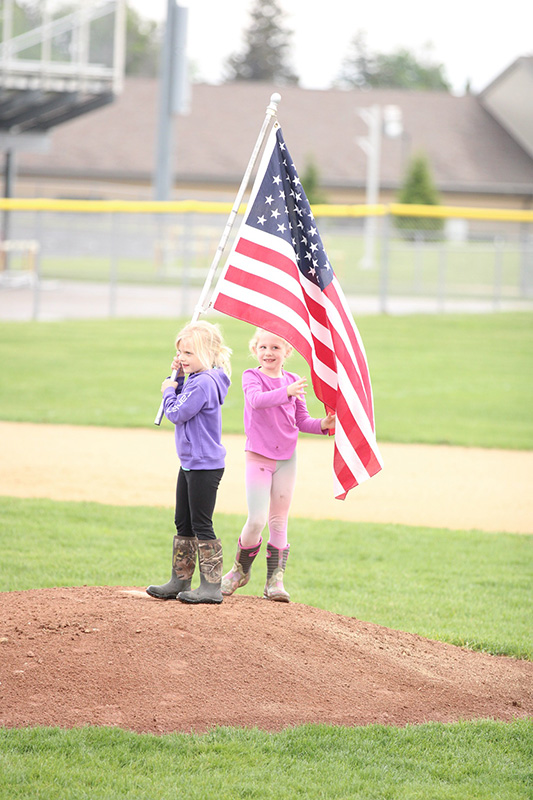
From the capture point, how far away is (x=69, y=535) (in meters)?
7.45

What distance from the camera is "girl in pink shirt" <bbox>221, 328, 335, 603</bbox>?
5043 millimetres

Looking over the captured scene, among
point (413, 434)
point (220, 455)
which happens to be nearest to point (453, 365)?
point (413, 434)

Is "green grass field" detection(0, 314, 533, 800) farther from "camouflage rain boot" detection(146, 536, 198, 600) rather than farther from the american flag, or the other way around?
the american flag

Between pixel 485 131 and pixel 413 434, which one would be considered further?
pixel 485 131

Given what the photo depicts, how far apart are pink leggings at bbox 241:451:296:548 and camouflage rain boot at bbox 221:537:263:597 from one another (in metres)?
0.04

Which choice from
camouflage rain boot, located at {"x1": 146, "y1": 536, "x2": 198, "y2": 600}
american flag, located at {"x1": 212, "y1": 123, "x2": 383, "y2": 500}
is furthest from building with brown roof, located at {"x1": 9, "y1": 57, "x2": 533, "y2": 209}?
camouflage rain boot, located at {"x1": 146, "y1": 536, "x2": 198, "y2": 600}

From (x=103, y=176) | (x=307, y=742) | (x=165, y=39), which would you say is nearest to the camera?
(x=307, y=742)

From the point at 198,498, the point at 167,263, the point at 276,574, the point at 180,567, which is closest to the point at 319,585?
the point at 276,574

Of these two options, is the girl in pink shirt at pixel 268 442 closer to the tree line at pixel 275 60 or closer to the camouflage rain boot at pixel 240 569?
the camouflage rain boot at pixel 240 569

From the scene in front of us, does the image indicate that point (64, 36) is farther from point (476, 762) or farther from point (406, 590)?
point (476, 762)

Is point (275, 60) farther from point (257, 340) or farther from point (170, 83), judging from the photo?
point (257, 340)

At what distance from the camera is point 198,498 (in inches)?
188

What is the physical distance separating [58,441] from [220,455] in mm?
6374

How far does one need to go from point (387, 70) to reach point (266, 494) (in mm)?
87026
